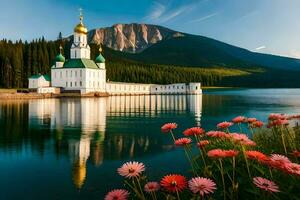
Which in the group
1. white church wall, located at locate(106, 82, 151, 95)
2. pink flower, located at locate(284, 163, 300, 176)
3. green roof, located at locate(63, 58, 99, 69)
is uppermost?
green roof, located at locate(63, 58, 99, 69)

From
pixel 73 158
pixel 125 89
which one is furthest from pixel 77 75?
pixel 73 158

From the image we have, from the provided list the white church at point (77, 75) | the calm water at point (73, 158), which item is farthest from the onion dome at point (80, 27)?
the calm water at point (73, 158)

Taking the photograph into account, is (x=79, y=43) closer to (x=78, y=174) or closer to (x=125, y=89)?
(x=125, y=89)

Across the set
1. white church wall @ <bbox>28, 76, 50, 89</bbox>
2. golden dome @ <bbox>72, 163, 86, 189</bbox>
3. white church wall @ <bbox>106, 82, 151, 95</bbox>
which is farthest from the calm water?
white church wall @ <bbox>106, 82, 151, 95</bbox>

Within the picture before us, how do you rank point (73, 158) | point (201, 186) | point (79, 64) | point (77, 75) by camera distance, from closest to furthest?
point (201, 186) < point (73, 158) < point (77, 75) < point (79, 64)

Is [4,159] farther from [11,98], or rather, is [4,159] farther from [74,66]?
[74,66]

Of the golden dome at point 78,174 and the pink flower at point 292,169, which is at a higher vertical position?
the pink flower at point 292,169

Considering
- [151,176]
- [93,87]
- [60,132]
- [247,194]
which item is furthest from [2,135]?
[93,87]

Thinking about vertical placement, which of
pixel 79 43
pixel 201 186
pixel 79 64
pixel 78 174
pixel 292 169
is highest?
pixel 79 43

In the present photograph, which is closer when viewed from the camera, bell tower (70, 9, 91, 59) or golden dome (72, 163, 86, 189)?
golden dome (72, 163, 86, 189)

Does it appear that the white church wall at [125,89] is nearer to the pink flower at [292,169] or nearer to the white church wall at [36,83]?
the white church wall at [36,83]

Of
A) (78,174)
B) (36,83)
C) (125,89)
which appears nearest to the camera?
(78,174)

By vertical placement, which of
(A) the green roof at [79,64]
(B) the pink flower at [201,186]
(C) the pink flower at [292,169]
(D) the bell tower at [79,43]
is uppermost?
(D) the bell tower at [79,43]

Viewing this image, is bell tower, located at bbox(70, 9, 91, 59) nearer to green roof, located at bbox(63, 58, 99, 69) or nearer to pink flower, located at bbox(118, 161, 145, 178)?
green roof, located at bbox(63, 58, 99, 69)
